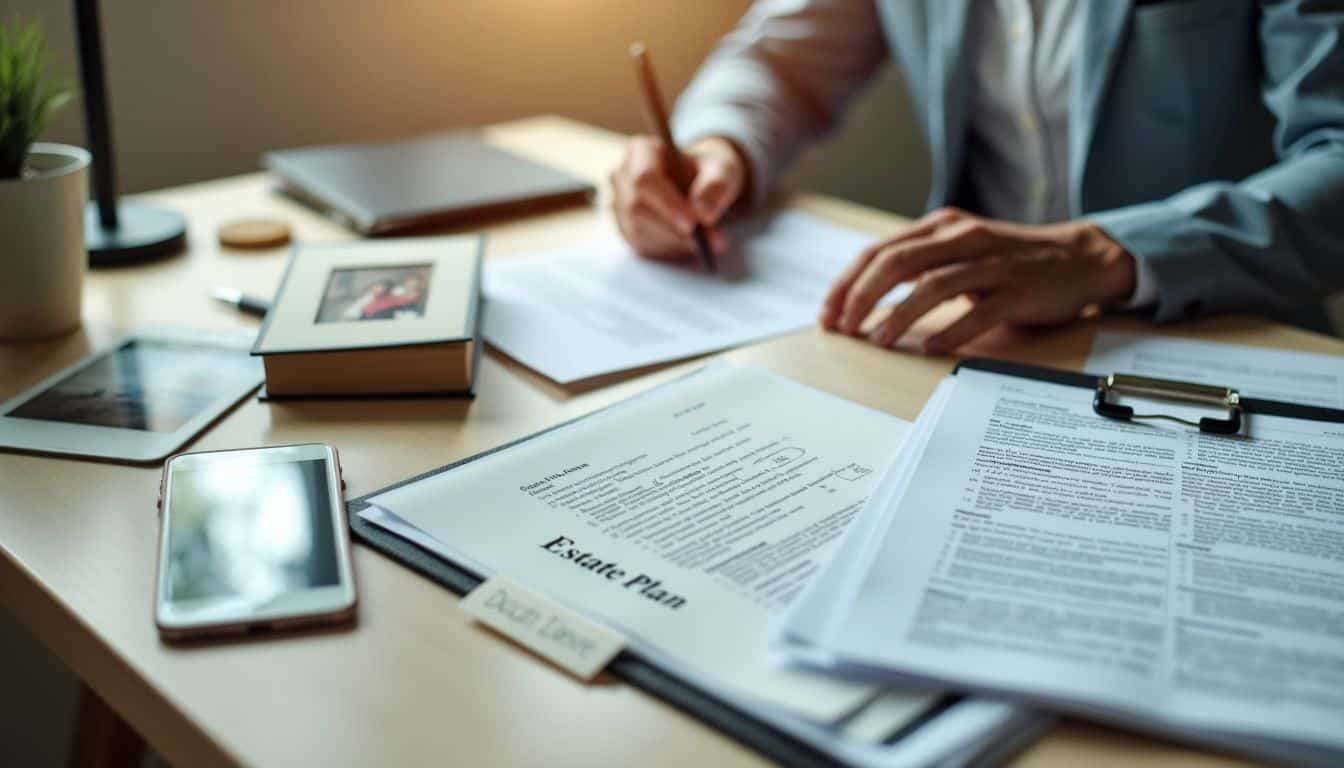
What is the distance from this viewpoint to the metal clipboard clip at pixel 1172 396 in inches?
25.5

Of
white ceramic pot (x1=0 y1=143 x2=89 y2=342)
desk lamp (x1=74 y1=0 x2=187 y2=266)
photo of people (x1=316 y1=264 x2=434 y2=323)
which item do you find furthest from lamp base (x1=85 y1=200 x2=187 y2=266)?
photo of people (x1=316 y1=264 x2=434 y2=323)

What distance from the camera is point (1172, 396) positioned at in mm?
691

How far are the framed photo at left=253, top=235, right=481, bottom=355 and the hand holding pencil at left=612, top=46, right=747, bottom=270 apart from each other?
0.55ft

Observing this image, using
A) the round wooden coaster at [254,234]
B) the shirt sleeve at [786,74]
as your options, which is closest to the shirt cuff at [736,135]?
the shirt sleeve at [786,74]

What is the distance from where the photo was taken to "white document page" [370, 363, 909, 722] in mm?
479

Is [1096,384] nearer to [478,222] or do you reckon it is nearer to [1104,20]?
[1104,20]

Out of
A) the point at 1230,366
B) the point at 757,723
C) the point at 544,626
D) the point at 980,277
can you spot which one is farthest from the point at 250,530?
the point at 1230,366

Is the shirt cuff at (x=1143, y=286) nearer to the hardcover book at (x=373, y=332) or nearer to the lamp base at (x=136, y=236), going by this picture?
the hardcover book at (x=373, y=332)

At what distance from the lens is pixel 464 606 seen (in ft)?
1.66

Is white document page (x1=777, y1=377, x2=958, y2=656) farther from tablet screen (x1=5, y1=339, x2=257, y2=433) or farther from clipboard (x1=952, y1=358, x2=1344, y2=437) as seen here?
tablet screen (x1=5, y1=339, x2=257, y2=433)

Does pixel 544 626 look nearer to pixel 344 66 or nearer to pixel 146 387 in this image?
pixel 146 387

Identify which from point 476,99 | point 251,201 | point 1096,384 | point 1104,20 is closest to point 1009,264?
point 1096,384

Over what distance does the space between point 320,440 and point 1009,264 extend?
0.48 m

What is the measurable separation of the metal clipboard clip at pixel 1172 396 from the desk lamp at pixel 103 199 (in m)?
0.76
